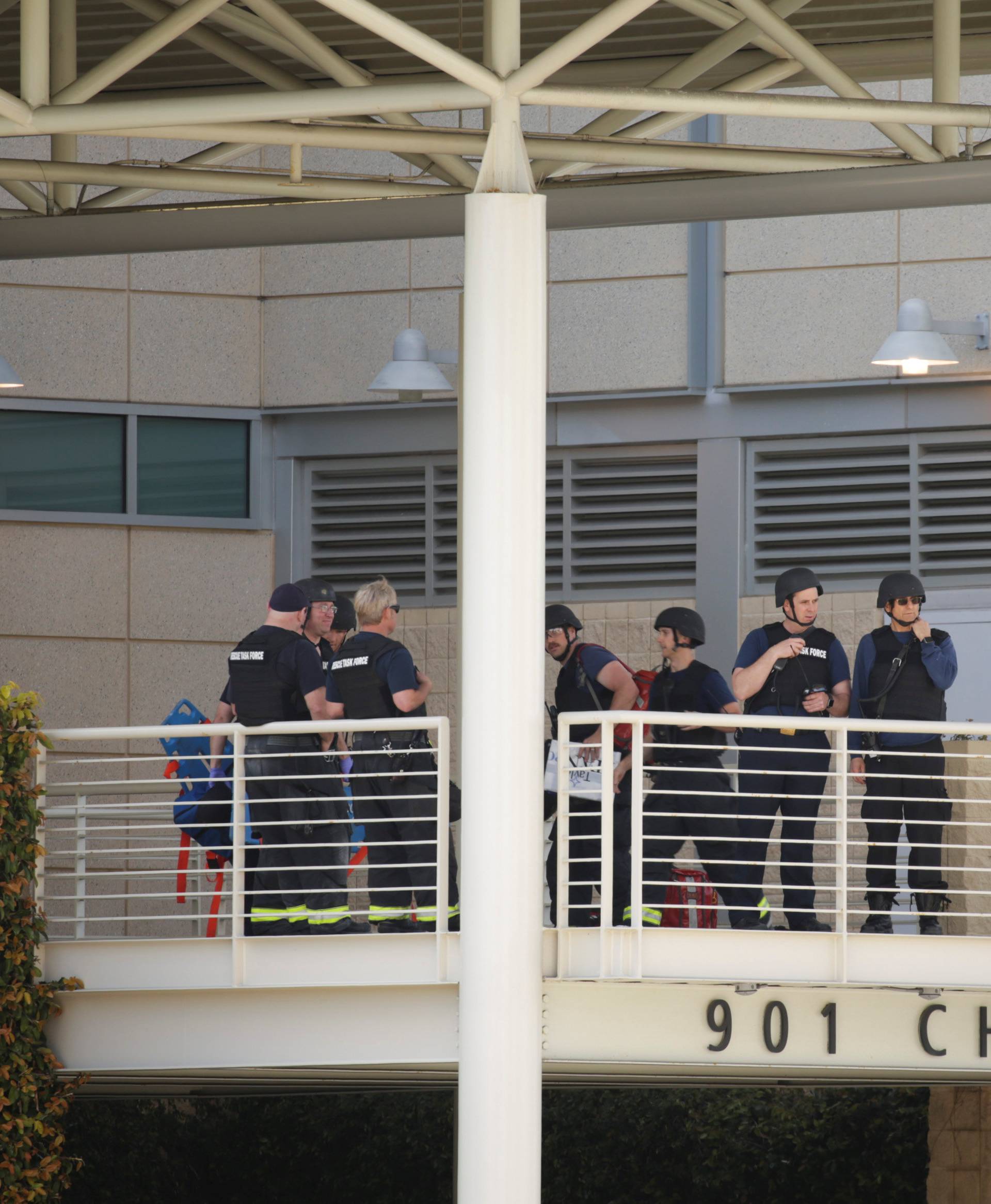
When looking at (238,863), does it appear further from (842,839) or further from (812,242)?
(812,242)

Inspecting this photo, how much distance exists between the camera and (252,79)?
13000 mm

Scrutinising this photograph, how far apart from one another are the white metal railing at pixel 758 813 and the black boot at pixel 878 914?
0.15m

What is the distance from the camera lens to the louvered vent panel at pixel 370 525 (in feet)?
51.2

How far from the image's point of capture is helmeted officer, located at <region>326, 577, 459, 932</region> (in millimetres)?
9836

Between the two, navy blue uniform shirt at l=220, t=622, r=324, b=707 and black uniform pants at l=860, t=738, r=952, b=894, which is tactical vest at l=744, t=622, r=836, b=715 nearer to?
black uniform pants at l=860, t=738, r=952, b=894

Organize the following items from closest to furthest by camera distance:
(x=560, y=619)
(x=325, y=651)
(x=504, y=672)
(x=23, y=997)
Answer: (x=504, y=672) → (x=23, y=997) → (x=560, y=619) → (x=325, y=651)

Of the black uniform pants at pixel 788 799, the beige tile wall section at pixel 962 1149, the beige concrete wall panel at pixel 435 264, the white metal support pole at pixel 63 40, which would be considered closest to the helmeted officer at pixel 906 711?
the black uniform pants at pixel 788 799

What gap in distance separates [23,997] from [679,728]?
3.49 m

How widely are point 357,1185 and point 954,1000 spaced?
896cm

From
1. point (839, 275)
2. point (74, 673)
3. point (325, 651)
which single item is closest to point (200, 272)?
point (74, 673)

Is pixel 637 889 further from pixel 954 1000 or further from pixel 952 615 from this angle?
pixel 952 615

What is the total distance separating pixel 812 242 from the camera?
14.7 meters

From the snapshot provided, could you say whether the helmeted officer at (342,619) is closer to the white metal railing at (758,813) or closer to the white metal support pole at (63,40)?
the white metal railing at (758,813)

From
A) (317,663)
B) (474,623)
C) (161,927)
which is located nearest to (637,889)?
(474,623)
